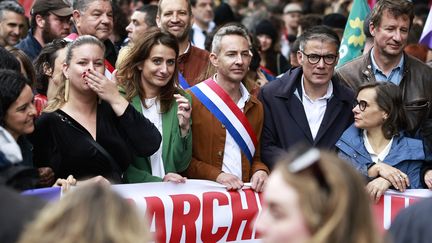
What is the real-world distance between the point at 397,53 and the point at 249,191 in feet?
6.26

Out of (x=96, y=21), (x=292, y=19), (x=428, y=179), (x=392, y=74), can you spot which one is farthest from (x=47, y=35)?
(x=292, y=19)

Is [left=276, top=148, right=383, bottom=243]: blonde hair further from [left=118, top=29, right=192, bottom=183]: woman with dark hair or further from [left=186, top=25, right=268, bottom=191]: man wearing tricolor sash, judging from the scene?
[left=186, top=25, right=268, bottom=191]: man wearing tricolor sash

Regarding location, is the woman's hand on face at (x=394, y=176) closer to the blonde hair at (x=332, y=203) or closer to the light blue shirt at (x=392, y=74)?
the light blue shirt at (x=392, y=74)

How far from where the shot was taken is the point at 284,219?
10.3 ft

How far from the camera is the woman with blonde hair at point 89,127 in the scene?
20.3 feet

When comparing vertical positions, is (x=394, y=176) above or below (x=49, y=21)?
below

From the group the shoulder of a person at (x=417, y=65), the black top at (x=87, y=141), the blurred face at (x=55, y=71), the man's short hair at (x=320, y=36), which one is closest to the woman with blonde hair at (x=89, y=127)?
the black top at (x=87, y=141)

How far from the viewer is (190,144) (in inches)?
273

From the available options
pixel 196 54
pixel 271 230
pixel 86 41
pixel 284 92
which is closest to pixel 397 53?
pixel 284 92

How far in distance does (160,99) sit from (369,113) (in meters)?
1.54

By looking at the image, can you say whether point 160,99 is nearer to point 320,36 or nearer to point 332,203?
point 320,36

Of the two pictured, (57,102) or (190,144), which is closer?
(57,102)

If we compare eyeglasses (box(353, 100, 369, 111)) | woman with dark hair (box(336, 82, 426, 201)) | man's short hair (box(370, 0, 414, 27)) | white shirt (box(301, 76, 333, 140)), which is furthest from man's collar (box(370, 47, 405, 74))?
eyeglasses (box(353, 100, 369, 111))

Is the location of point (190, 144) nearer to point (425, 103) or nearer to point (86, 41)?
point (86, 41)
